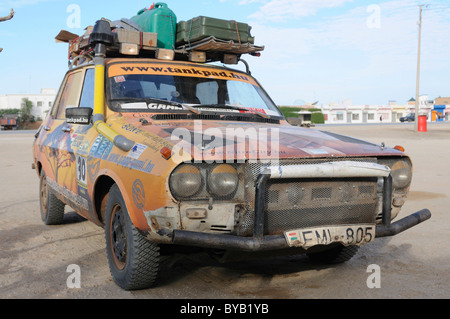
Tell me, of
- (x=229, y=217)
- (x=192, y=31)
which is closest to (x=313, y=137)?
(x=229, y=217)

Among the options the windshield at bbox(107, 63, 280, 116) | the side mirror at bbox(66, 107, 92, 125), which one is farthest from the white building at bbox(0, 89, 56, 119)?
the side mirror at bbox(66, 107, 92, 125)

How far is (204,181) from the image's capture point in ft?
10.5

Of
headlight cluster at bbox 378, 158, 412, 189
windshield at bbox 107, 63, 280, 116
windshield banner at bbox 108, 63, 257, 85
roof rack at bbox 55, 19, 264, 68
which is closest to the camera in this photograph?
headlight cluster at bbox 378, 158, 412, 189

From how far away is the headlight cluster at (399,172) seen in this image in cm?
381

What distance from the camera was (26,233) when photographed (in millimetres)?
5746

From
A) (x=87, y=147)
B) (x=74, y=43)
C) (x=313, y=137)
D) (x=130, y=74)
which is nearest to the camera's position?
(x=313, y=137)

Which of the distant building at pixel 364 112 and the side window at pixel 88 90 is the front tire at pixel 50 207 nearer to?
the side window at pixel 88 90

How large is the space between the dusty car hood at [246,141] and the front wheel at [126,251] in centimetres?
60

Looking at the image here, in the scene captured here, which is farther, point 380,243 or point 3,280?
point 380,243

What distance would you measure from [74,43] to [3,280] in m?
3.21

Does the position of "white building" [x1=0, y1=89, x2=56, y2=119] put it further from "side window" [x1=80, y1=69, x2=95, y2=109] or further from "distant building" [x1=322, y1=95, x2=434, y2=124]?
"side window" [x1=80, y1=69, x2=95, y2=109]

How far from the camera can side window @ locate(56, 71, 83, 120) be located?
536 cm

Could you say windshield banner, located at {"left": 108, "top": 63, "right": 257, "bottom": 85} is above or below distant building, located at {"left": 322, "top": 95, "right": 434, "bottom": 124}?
above
